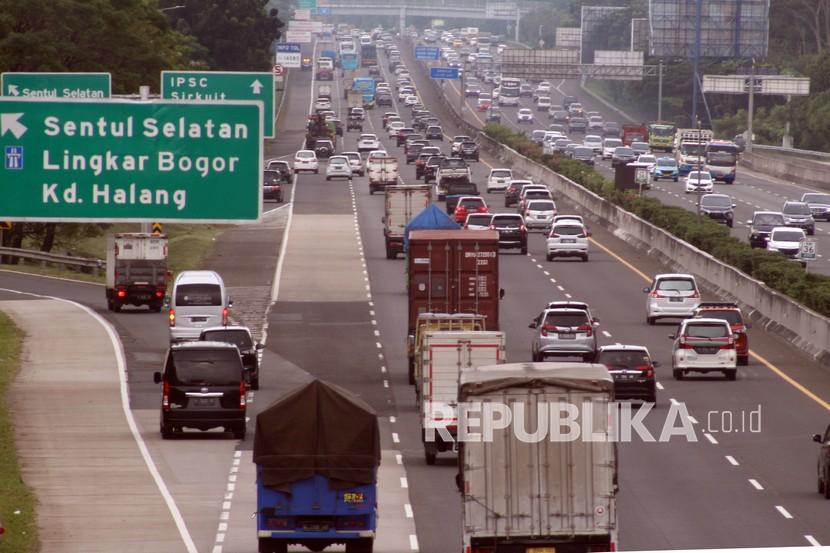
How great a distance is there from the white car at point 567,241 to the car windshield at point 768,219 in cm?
724

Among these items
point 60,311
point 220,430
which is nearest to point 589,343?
point 220,430

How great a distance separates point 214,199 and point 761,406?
22833 mm

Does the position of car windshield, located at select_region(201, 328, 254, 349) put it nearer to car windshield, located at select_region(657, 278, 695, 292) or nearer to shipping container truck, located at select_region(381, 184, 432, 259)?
car windshield, located at select_region(657, 278, 695, 292)

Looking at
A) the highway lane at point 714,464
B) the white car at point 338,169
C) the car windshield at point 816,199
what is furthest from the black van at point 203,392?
the white car at point 338,169

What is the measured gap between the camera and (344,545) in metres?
27.1

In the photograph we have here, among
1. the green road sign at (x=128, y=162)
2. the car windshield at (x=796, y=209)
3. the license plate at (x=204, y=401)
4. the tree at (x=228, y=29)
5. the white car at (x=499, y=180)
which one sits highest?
the green road sign at (x=128, y=162)

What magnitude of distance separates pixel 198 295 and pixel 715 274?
60.0 ft

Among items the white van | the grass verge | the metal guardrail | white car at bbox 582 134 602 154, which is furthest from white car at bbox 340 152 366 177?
the grass verge

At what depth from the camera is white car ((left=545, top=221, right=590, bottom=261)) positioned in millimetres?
72938

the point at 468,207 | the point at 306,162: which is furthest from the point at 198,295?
the point at 306,162

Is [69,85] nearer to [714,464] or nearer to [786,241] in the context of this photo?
[714,464]

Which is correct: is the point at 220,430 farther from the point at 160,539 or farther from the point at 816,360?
the point at 816,360

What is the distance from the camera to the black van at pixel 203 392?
124 ft

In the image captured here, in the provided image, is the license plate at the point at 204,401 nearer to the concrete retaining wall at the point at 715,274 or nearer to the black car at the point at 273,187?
the concrete retaining wall at the point at 715,274
